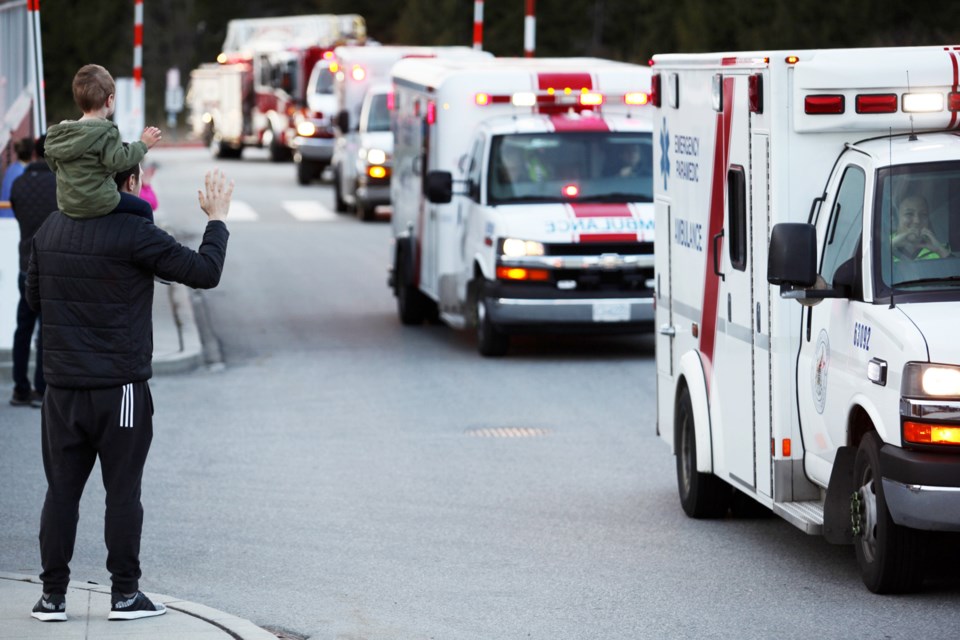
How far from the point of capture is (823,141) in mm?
8500

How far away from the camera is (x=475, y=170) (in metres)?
17.2

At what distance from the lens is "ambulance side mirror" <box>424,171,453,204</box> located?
16875mm

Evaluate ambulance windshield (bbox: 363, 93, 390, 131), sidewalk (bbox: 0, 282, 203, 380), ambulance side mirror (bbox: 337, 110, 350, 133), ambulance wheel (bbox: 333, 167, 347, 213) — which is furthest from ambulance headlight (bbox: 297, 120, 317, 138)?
sidewalk (bbox: 0, 282, 203, 380)

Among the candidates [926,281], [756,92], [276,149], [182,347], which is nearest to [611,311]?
[182,347]

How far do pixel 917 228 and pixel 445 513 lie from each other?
326cm

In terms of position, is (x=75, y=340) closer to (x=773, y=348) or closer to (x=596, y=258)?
(x=773, y=348)

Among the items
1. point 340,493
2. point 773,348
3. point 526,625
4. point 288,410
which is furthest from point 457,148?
point 526,625

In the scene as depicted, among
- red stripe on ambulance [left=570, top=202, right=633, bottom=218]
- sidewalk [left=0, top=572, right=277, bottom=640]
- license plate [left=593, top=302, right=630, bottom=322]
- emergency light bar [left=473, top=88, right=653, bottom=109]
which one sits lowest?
sidewalk [left=0, top=572, right=277, bottom=640]

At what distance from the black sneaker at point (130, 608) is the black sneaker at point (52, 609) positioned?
0.18 m

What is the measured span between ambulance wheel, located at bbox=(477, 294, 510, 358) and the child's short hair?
961 centimetres

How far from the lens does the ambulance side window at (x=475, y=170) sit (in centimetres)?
1708

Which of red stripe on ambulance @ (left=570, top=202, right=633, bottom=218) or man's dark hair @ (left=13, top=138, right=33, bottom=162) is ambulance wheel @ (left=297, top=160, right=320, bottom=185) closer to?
red stripe on ambulance @ (left=570, top=202, right=633, bottom=218)

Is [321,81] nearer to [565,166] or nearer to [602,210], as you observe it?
[565,166]

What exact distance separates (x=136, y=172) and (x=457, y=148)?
34.0 feet
